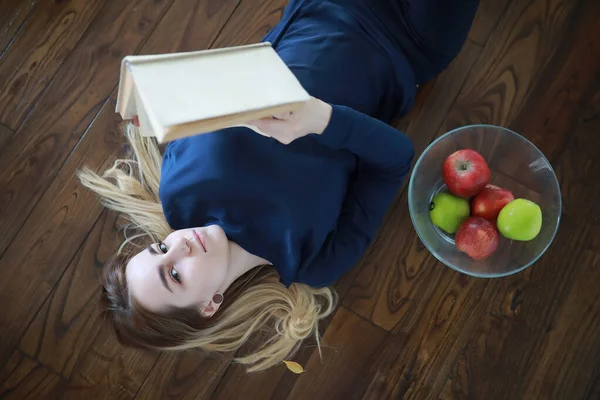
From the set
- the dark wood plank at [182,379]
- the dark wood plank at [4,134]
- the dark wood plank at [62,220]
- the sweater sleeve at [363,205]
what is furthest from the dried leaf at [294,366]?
the dark wood plank at [4,134]

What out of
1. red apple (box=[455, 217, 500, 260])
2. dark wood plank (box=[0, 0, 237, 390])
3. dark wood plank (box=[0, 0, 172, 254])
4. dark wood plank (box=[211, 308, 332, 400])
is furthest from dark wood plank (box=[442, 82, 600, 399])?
dark wood plank (box=[0, 0, 172, 254])

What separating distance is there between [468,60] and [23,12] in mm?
1088

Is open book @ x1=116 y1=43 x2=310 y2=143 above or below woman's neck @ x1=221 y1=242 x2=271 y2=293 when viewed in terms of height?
above

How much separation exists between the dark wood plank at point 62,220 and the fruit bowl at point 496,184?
612 millimetres

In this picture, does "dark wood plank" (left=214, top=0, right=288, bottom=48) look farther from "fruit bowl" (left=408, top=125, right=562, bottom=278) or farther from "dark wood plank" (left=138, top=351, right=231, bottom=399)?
"dark wood plank" (left=138, top=351, right=231, bottom=399)

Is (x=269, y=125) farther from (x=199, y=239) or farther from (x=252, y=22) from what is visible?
(x=252, y=22)

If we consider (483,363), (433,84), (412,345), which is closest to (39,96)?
(433,84)

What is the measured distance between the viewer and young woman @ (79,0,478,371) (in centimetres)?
84

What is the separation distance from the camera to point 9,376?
116 cm

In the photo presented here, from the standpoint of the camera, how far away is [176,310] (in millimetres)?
856

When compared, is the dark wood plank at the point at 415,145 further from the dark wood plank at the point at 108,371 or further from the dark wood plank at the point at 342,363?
the dark wood plank at the point at 108,371

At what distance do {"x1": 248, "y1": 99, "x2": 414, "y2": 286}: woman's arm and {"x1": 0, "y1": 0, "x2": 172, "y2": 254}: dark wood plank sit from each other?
0.65 metres

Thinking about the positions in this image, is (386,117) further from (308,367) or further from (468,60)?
(308,367)

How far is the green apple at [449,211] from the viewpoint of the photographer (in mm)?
972
